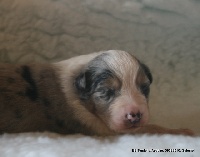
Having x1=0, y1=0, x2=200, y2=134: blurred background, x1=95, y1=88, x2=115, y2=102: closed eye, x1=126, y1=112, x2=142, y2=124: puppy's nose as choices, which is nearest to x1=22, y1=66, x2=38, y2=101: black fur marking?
x1=95, y1=88, x2=115, y2=102: closed eye

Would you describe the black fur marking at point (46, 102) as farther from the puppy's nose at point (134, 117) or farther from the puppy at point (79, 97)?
the puppy's nose at point (134, 117)

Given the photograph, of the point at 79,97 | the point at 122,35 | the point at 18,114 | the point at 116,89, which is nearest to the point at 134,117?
the point at 116,89

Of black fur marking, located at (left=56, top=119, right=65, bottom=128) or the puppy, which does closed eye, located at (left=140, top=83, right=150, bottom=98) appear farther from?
black fur marking, located at (left=56, top=119, right=65, bottom=128)

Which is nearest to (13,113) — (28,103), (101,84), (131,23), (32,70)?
(28,103)


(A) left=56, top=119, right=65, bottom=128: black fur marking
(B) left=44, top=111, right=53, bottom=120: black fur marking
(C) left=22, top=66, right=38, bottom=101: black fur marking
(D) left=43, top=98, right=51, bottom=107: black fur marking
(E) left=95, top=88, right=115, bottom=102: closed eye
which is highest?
(E) left=95, top=88, right=115, bottom=102: closed eye

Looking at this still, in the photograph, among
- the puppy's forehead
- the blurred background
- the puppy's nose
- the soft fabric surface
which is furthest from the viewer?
the blurred background

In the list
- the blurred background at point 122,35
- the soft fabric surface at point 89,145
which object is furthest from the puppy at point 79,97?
the blurred background at point 122,35

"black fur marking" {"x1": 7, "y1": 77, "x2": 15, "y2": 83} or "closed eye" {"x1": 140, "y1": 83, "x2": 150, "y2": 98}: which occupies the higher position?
"closed eye" {"x1": 140, "y1": 83, "x2": 150, "y2": 98}
